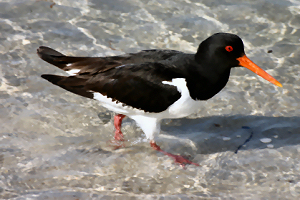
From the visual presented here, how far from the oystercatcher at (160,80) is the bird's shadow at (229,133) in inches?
20.5

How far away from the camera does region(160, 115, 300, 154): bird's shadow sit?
4.48 metres

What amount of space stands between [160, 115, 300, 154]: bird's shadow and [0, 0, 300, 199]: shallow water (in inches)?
0.5

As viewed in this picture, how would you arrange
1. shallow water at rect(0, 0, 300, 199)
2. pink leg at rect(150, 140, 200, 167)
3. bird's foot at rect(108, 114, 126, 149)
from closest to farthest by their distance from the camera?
shallow water at rect(0, 0, 300, 199)
pink leg at rect(150, 140, 200, 167)
bird's foot at rect(108, 114, 126, 149)

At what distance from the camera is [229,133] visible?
473 cm

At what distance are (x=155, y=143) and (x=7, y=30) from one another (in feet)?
11.9

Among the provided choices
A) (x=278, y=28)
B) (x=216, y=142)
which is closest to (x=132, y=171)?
(x=216, y=142)

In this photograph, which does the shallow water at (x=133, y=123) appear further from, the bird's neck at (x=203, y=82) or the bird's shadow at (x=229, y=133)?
the bird's neck at (x=203, y=82)

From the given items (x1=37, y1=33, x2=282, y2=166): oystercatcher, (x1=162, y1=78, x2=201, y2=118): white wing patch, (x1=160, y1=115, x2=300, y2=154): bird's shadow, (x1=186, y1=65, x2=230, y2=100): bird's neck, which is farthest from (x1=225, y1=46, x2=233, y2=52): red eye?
(x1=160, y1=115, x2=300, y2=154): bird's shadow

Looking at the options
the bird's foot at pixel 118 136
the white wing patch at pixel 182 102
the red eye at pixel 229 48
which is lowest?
the bird's foot at pixel 118 136

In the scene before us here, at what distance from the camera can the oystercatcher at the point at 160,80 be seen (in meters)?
3.84

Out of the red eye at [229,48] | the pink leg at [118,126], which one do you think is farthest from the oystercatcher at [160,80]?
the pink leg at [118,126]

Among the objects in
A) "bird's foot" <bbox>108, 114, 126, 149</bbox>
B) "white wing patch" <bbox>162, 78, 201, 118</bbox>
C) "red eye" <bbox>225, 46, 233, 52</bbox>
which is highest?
"red eye" <bbox>225, 46, 233, 52</bbox>

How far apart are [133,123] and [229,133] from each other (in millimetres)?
1288

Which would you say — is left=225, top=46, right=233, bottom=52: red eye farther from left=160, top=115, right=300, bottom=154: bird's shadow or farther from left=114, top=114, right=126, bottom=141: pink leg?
left=114, top=114, right=126, bottom=141: pink leg
